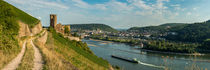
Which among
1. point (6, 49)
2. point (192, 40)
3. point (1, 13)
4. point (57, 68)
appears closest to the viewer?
point (57, 68)

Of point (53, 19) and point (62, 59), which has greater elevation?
point (53, 19)

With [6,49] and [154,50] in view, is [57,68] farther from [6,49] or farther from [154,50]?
[154,50]

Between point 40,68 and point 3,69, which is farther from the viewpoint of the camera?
point 40,68

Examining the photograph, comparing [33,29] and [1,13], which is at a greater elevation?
[1,13]

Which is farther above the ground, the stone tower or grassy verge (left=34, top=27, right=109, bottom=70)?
the stone tower

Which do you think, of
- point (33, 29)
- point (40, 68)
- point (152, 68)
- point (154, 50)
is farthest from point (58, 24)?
point (154, 50)

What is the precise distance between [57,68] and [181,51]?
163ft

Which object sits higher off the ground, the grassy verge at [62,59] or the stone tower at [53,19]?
the stone tower at [53,19]

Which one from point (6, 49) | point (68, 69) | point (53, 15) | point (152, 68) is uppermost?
point (53, 15)

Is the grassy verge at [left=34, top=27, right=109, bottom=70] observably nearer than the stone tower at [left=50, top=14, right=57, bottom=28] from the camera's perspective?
Yes

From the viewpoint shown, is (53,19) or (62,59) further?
(53,19)

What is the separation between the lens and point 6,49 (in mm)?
5363

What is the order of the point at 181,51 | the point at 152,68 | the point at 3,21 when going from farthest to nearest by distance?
the point at 181,51 → the point at 152,68 → the point at 3,21

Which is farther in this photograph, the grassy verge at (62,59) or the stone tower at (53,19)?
the stone tower at (53,19)
